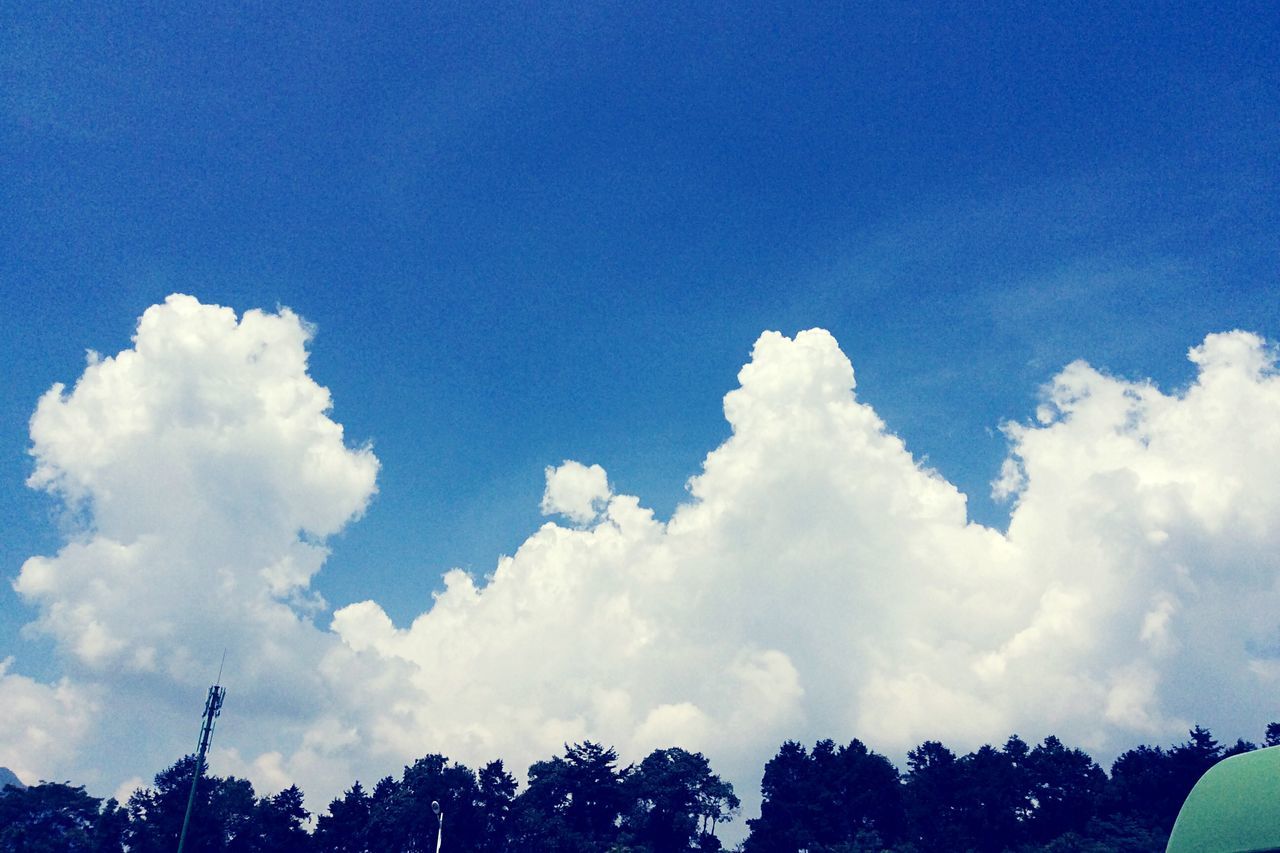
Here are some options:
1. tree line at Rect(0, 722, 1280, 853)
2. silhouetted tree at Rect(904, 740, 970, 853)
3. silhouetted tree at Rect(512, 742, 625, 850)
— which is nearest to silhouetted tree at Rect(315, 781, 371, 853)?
tree line at Rect(0, 722, 1280, 853)

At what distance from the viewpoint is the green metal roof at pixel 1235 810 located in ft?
31.6

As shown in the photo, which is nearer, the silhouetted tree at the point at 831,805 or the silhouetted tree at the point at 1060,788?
the silhouetted tree at the point at 1060,788

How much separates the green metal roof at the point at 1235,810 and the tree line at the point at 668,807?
274 feet

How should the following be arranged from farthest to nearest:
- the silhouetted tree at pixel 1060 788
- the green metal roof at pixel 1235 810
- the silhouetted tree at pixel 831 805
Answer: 1. the silhouetted tree at pixel 831 805
2. the silhouetted tree at pixel 1060 788
3. the green metal roof at pixel 1235 810

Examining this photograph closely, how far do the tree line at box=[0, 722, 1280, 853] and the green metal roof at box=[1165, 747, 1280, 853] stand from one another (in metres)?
83.7

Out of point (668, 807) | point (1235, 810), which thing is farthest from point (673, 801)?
point (1235, 810)

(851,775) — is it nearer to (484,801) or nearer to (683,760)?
(683,760)

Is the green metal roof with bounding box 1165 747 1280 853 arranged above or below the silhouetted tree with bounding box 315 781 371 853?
below

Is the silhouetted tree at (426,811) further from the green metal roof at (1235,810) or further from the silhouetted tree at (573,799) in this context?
the green metal roof at (1235,810)

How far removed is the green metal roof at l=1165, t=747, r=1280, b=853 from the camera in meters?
9.62

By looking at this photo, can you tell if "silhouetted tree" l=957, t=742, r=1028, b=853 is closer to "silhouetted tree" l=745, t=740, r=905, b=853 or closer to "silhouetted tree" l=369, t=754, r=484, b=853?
"silhouetted tree" l=745, t=740, r=905, b=853

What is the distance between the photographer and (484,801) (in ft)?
354

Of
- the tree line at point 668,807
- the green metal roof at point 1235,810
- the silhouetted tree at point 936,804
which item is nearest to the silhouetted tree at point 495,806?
the tree line at point 668,807

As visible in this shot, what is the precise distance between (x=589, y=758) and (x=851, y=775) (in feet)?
109
